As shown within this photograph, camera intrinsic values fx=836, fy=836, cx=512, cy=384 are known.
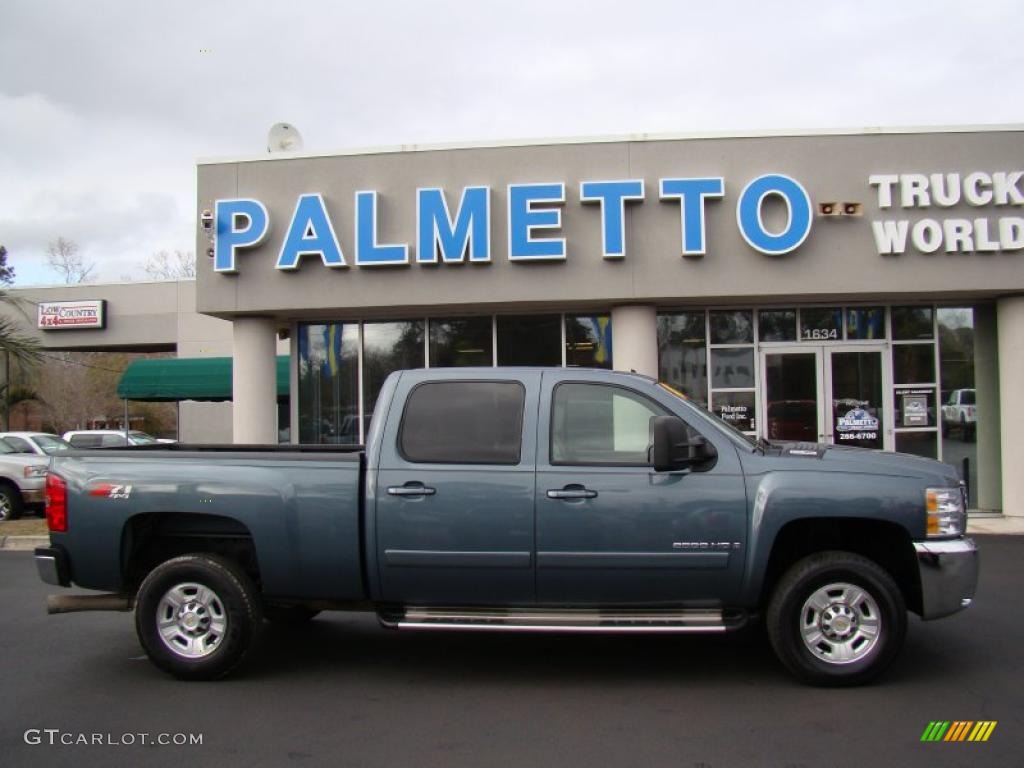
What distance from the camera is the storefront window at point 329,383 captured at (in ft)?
46.2

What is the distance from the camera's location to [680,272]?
492 inches

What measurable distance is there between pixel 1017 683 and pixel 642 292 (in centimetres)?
807

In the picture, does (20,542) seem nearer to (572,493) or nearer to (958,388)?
(572,493)

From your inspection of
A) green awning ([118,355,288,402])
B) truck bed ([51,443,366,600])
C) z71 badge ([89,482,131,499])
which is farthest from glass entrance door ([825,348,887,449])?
green awning ([118,355,288,402])

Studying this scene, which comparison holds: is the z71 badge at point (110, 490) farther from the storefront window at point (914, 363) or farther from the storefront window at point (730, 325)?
the storefront window at point (914, 363)

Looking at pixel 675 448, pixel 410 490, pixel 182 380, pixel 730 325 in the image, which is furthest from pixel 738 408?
pixel 182 380

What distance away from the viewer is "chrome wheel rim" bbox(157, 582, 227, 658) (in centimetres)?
544

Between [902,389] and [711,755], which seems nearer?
[711,755]

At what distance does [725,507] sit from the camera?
5102 mm

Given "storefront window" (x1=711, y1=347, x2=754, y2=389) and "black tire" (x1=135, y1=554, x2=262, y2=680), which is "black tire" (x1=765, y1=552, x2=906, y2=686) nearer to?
"black tire" (x1=135, y1=554, x2=262, y2=680)

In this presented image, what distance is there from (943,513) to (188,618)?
482 centimetres

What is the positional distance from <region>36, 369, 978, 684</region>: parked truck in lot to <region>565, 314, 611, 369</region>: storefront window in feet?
26.2

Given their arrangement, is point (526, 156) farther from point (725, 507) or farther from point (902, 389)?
point (725, 507)

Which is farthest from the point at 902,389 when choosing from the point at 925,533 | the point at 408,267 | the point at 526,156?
the point at 925,533
